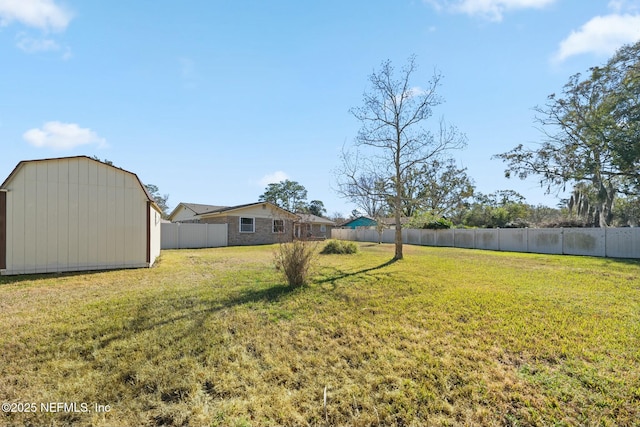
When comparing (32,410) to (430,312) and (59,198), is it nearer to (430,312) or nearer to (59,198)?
(430,312)

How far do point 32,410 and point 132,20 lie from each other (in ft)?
26.4

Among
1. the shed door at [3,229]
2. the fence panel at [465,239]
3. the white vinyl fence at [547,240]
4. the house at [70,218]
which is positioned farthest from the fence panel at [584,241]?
the shed door at [3,229]

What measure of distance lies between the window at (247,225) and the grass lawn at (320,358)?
15671 mm

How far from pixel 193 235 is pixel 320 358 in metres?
18.4

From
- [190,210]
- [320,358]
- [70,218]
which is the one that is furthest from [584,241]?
[190,210]

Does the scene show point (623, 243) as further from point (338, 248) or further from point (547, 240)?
point (338, 248)

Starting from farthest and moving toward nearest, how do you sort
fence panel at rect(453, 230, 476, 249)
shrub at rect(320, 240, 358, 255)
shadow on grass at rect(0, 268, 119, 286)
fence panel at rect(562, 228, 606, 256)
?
1. fence panel at rect(453, 230, 476, 249)
2. shrub at rect(320, 240, 358, 255)
3. fence panel at rect(562, 228, 606, 256)
4. shadow on grass at rect(0, 268, 119, 286)

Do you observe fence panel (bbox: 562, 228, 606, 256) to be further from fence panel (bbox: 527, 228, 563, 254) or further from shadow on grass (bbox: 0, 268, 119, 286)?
shadow on grass (bbox: 0, 268, 119, 286)

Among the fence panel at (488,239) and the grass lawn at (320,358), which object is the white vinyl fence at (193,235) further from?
the fence panel at (488,239)

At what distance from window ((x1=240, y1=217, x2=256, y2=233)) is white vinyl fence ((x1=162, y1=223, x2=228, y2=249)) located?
1.36 m

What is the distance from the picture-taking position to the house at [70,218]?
7.65 meters

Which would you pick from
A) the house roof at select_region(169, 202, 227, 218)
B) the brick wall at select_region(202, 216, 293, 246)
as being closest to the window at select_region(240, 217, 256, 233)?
the brick wall at select_region(202, 216, 293, 246)

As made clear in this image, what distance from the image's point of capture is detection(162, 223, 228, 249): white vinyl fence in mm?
18719

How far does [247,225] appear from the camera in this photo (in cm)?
2183
